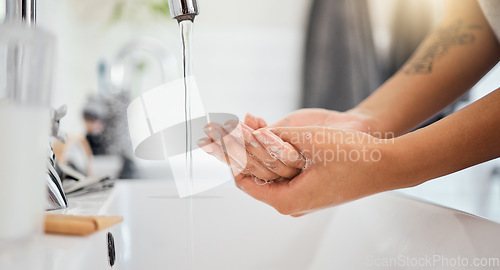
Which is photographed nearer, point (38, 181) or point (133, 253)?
point (38, 181)

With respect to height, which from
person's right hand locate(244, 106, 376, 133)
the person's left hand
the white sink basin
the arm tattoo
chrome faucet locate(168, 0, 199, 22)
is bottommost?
the white sink basin

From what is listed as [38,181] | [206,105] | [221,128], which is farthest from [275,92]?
[38,181]

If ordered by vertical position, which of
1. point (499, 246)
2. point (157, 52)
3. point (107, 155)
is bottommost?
point (107, 155)

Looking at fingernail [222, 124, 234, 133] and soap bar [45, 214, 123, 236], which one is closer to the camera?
soap bar [45, 214, 123, 236]

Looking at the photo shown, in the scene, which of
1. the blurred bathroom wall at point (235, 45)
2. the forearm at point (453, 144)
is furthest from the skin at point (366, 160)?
the blurred bathroom wall at point (235, 45)

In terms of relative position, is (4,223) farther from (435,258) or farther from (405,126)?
(405,126)

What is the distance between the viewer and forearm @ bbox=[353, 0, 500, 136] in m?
0.64

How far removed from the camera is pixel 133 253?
2.14 feet

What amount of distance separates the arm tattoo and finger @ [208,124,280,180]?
325 millimetres

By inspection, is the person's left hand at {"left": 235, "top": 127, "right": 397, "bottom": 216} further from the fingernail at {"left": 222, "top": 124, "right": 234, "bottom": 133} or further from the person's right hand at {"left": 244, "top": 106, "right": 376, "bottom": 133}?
the person's right hand at {"left": 244, "top": 106, "right": 376, "bottom": 133}

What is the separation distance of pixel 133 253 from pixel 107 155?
103cm

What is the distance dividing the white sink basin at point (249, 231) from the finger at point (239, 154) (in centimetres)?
14

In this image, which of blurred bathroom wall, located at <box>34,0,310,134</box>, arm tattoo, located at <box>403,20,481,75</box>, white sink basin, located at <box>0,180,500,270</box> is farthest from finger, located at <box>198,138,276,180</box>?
blurred bathroom wall, located at <box>34,0,310,134</box>

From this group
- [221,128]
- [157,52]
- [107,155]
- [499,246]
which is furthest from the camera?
[107,155]
